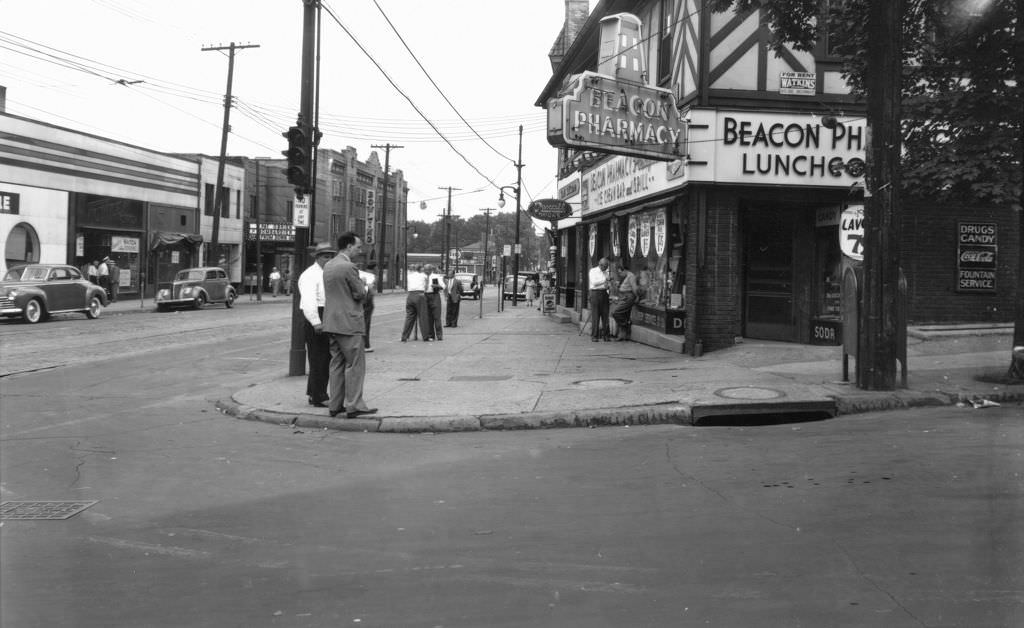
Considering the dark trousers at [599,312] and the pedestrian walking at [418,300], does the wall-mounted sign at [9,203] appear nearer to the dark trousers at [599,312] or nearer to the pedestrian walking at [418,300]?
the pedestrian walking at [418,300]

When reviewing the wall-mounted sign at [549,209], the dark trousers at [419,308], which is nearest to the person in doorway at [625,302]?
the dark trousers at [419,308]

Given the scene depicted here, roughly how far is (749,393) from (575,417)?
231 centimetres

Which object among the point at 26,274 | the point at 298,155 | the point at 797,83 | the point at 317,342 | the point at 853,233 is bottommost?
the point at 317,342

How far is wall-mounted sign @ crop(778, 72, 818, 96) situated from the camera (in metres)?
14.5

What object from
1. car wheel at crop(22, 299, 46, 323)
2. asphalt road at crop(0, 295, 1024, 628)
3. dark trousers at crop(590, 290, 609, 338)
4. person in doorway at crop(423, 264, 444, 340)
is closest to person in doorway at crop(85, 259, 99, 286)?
car wheel at crop(22, 299, 46, 323)

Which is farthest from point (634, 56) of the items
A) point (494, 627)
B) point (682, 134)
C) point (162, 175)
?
point (162, 175)

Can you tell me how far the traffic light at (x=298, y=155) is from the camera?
12.0m

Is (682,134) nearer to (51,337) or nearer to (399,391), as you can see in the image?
(399,391)

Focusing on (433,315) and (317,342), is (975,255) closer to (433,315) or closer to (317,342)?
(433,315)

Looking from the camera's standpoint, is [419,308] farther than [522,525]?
Yes

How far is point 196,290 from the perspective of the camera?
35031 mm

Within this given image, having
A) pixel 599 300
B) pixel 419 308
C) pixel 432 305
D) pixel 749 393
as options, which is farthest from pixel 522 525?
pixel 432 305

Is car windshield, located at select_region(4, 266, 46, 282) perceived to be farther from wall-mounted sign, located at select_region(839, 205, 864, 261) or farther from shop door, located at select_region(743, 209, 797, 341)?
wall-mounted sign, located at select_region(839, 205, 864, 261)

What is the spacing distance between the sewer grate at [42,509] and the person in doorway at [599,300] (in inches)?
533
